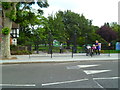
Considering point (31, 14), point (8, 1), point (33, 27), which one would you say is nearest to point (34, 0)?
point (31, 14)

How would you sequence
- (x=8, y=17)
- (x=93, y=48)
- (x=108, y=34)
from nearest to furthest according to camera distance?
(x=8, y=17), (x=93, y=48), (x=108, y=34)

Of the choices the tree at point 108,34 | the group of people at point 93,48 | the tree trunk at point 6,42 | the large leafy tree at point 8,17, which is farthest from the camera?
the tree at point 108,34

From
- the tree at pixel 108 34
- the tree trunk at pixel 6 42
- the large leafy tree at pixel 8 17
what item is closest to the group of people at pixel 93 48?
the large leafy tree at pixel 8 17

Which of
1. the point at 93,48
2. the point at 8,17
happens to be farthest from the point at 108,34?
the point at 8,17

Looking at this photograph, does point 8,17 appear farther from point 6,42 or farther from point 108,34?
point 108,34

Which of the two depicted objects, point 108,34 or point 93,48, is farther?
point 108,34

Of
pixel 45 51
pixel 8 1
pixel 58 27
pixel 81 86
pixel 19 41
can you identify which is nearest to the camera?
pixel 81 86

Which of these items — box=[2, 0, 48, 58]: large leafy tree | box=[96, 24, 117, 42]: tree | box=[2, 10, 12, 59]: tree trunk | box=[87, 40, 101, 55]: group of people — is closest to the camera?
box=[2, 0, 48, 58]: large leafy tree

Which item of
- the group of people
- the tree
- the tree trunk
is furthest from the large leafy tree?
the tree

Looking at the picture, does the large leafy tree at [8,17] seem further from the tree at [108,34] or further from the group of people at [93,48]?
the tree at [108,34]

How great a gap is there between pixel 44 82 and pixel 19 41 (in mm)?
20956

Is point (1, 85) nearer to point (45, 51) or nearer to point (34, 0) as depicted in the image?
point (34, 0)

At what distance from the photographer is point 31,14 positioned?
700 inches

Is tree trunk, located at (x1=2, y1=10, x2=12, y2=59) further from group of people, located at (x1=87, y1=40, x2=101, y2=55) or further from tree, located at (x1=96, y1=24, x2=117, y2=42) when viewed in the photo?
tree, located at (x1=96, y1=24, x2=117, y2=42)
